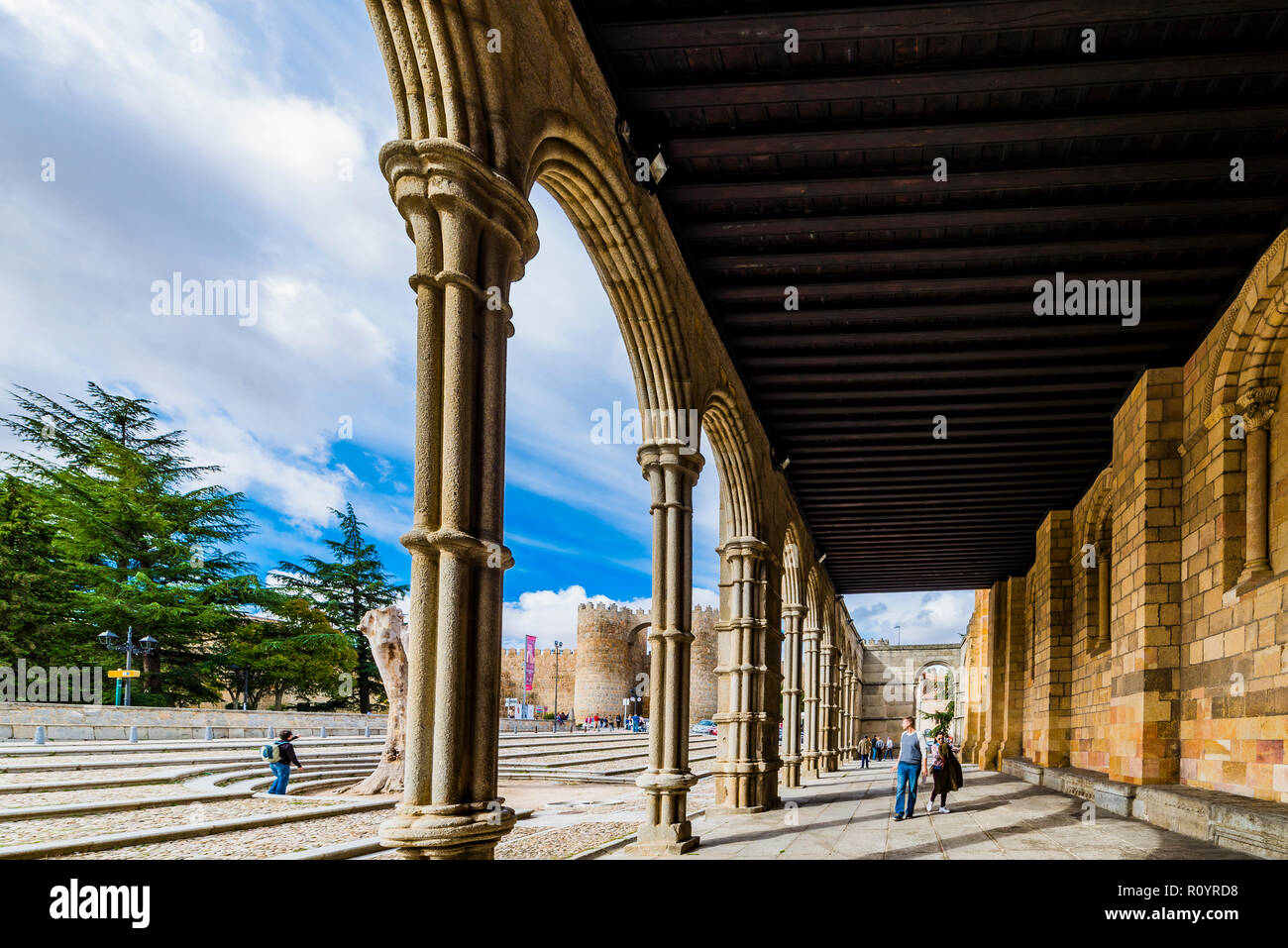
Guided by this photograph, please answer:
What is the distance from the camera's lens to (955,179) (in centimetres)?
624

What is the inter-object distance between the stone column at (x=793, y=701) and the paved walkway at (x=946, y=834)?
2.06m

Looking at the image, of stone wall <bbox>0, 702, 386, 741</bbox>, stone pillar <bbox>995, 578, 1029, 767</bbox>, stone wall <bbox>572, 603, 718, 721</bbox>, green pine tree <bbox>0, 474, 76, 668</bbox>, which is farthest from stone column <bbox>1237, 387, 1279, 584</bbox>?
stone wall <bbox>572, 603, 718, 721</bbox>

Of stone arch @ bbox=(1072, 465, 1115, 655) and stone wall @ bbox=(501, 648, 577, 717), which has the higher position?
stone arch @ bbox=(1072, 465, 1115, 655)

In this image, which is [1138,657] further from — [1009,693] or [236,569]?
[236,569]

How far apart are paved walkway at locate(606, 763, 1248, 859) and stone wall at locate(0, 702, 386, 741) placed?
1462 cm

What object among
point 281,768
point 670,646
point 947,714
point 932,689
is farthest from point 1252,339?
point 932,689

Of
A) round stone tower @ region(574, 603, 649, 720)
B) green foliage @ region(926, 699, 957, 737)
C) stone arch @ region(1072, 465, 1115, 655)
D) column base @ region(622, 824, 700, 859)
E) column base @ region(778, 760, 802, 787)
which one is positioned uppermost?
stone arch @ region(1072, 465, 1115, 655)

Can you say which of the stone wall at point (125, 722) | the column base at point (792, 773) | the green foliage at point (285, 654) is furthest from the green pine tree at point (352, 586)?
the column base at point (792, 773)

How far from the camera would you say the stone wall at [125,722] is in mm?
17672

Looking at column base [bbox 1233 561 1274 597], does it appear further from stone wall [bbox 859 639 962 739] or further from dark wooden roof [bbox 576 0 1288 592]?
stone wall [bbox 859 639 962 739]

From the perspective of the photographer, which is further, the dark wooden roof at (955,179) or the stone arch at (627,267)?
the stone arch at (627,267)

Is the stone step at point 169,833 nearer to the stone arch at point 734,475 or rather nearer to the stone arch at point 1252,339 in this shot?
the stone arch at point 734,475

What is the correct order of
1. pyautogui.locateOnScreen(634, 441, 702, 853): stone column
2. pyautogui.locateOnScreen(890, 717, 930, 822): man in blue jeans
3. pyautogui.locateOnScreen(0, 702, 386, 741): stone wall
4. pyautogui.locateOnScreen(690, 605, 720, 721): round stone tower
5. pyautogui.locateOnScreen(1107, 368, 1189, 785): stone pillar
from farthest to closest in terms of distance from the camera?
pyautogui.locateOnScreen(690, 605, 720, 721): round stone tower
pyautogui.locateOnScreen(0, 702, 386, 741): stone wall
pyautogui.locateOnScreen(890, 717, 930, 822): man in blue jeans
pyautogui.locateOnScreen(1107, 368, 1189, 785): stone pillar
pyautogui.locateOnScreen(634, 441, 702, 853): stone column

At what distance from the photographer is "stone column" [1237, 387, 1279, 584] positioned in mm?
7363
